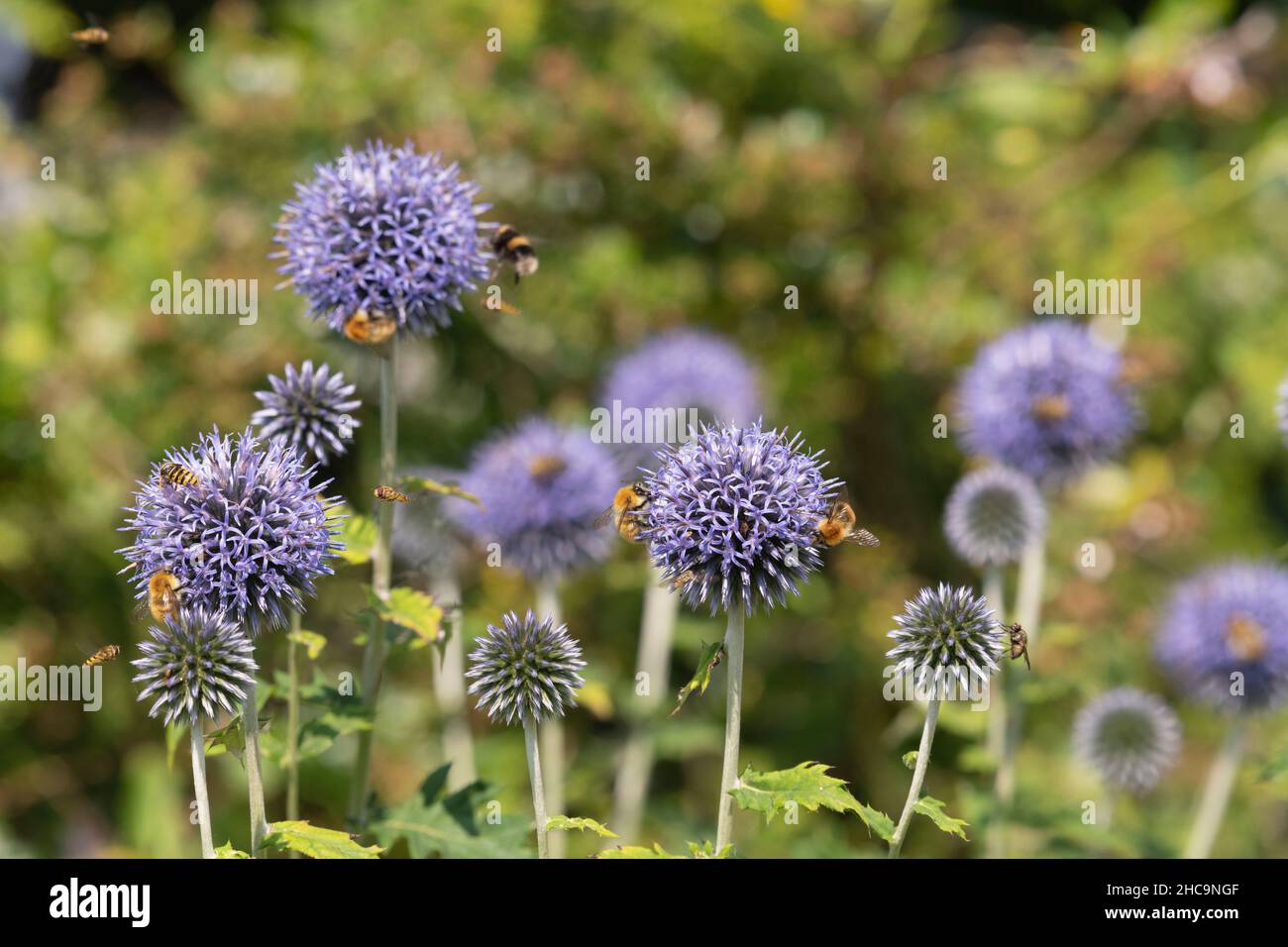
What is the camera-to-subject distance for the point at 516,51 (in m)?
6.07

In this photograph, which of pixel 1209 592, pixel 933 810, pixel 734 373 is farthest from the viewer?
pixel 734 373

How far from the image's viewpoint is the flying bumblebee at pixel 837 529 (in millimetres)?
2613

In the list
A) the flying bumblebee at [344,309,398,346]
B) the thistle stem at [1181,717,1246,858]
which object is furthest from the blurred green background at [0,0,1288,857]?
the flying bumblebee at [344,309,398,346]

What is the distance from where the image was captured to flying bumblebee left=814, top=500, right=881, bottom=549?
261 cm

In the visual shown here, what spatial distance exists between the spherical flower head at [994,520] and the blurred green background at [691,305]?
1533mm

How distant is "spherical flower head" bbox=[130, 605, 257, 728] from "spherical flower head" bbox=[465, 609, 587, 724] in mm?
487

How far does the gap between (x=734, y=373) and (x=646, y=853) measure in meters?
3.32

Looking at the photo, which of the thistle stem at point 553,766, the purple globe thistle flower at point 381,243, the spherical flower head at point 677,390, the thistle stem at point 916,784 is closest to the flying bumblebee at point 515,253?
the purple globe thistle flower at point 381,243

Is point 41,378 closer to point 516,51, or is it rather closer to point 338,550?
point 516,51

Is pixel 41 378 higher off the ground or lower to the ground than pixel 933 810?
higher

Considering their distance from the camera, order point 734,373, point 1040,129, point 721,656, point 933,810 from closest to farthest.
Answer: point 933,810 → point 721,656 → point 734,373 → point 1040,129

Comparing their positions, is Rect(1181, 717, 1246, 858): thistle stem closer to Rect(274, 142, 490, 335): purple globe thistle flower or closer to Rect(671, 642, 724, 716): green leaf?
Rect(671, 642, 724, 716): green leaf

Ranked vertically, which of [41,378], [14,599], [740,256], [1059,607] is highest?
[740,256]

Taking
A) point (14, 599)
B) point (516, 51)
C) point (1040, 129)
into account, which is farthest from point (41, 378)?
point (1040, 129)
